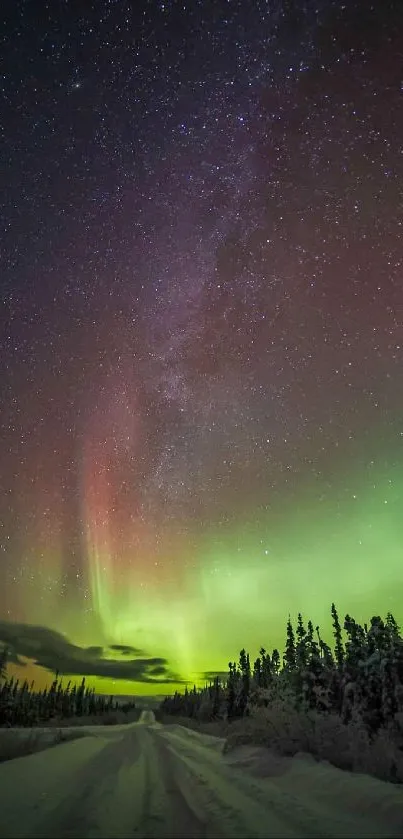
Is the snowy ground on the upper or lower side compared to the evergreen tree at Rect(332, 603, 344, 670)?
lower

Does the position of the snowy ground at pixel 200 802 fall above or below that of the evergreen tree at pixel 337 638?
below

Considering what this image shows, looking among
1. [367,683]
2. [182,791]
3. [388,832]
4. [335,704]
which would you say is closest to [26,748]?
[182,791]

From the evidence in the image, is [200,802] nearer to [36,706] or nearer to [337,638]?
[337,638]

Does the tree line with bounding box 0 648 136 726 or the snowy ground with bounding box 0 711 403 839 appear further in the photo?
the tree line with bounding box 0 648 136 726

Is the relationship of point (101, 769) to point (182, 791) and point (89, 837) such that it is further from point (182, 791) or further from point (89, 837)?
point (89, 837)

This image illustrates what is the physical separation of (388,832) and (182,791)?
14.0ft

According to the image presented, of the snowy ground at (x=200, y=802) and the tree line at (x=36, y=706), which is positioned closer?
the snowy ground at (x=200, y=802)

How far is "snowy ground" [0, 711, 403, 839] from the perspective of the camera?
5809 mm

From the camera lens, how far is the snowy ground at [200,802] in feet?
19.1

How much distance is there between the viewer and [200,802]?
24.7ft

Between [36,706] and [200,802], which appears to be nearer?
[200,802]

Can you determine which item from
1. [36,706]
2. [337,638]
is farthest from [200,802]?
[36,706]

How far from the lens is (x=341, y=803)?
7406 millimetres

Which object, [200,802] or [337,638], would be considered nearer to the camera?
[200,802]
